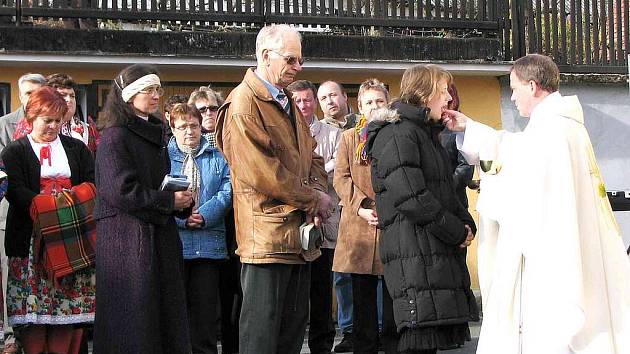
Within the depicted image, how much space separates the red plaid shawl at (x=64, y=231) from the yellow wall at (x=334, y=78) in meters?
3.22

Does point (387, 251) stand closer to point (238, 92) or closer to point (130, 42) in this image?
point (238, 92)

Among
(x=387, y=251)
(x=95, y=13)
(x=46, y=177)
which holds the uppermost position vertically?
(x=95, y=13)

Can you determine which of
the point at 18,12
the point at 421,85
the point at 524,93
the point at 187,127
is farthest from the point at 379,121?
the point at 18,12

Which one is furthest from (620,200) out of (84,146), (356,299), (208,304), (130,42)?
(130,42)

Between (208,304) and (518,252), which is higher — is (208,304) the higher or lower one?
the lower one

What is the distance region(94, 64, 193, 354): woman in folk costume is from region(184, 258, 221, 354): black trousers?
1.29 m

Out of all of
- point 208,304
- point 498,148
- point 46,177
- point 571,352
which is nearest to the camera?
point 571,352

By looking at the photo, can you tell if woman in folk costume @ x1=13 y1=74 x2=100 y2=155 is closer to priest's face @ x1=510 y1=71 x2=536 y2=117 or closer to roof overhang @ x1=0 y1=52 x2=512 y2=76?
roof overhang @ x1=0 y1=52 x2=512 y2=76

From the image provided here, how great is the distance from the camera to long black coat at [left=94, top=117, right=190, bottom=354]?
5.99 metres

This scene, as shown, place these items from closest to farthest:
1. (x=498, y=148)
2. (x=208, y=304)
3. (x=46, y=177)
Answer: (x=498, y=148) < (x=46, y=177) < (x=208, y=304)

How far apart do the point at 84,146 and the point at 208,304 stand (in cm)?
135

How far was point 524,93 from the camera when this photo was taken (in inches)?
242

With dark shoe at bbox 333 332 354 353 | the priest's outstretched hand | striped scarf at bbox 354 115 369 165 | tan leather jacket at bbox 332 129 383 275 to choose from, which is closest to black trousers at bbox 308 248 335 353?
dark shoe at bbox 333 332 354 353

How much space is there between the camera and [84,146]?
7133mm
